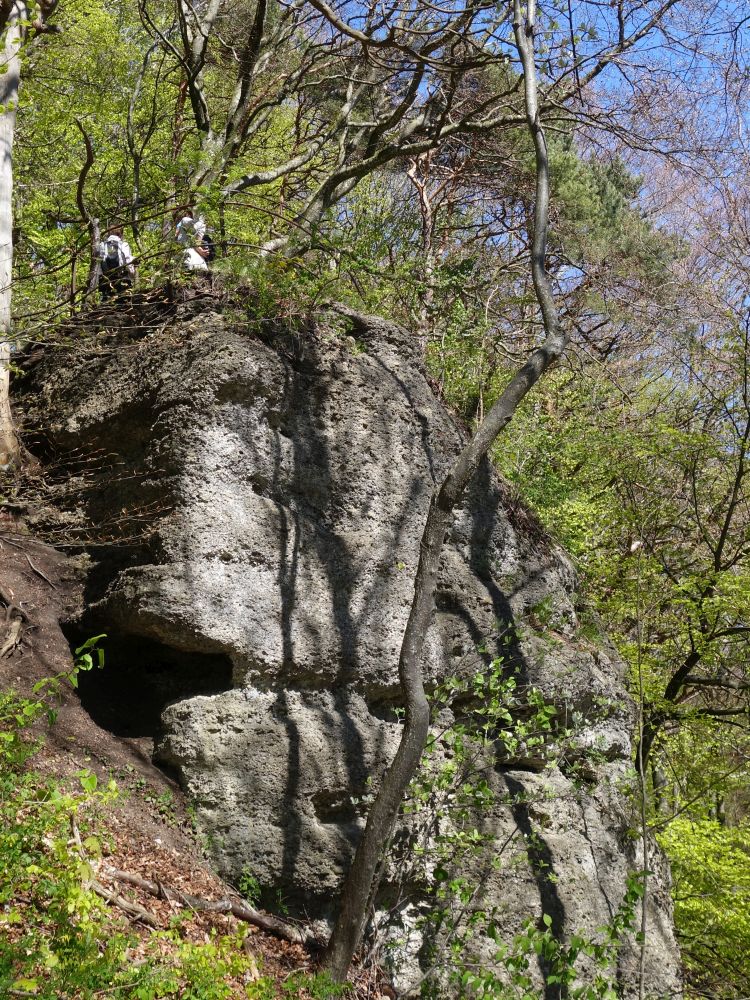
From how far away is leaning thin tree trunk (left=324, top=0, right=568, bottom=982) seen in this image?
552cm

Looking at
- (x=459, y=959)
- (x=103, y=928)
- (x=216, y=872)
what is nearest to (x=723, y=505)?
(x=459, y=959)

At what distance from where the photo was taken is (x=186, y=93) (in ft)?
35.5

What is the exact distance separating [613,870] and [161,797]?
161 inches

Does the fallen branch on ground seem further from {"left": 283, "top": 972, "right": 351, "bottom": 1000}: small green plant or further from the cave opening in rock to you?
the cave opening in rock

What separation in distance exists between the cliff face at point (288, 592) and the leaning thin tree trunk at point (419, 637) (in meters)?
0.67

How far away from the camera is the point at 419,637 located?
229 inches

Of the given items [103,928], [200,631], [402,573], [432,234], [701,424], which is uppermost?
[432,234]

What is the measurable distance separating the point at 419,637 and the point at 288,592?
47.7 inches

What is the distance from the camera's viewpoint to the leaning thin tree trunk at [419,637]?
5516 mm

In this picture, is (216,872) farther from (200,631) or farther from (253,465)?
(253,465)

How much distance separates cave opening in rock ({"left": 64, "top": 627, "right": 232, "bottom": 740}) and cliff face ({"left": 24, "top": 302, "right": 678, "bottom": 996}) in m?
0.02

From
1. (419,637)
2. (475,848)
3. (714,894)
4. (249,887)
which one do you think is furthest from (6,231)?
(714,894)

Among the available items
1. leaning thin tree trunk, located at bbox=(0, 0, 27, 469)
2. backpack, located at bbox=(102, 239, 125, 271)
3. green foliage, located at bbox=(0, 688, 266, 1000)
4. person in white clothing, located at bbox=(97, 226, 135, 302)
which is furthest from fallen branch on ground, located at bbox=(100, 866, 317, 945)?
backpack, located at bbox=(102, 239, 125, 271)

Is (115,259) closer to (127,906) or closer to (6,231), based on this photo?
(6,231)
